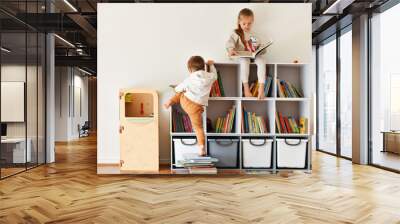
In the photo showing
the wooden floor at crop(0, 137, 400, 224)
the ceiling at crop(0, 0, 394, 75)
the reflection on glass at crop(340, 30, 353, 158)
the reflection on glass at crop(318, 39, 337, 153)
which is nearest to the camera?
the wooden floor at crop(0, 137, 400, 224)

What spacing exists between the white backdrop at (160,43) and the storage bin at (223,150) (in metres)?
0.72

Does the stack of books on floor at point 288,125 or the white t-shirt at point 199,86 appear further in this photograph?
the stack of books on floor at point 288,125

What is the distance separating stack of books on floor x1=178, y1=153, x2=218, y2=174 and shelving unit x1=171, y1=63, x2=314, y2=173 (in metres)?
0.15

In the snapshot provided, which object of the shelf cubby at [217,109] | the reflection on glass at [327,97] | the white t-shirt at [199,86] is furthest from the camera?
the reflection on glass at [327,97]

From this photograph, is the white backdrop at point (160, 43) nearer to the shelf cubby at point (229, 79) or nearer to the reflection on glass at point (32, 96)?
the shelf cubby at point (229, 79)

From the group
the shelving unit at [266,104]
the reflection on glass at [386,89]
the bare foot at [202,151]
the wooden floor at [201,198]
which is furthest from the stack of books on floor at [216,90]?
the reflection on glass at [386,89]

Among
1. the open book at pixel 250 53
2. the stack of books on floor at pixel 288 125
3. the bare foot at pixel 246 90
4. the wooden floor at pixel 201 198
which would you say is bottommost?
the wooden floor at pixel 201 198

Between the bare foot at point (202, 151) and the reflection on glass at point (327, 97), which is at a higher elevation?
the reflection on glass at point (327, 97)

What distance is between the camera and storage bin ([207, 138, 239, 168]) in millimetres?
4613

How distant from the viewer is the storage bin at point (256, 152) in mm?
4633

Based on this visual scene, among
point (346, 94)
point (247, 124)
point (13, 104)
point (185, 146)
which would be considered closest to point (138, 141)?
point (185, 146)

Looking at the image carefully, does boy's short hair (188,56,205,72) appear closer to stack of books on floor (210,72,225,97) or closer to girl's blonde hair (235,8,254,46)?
stack of books on floor (210,72,225,97)

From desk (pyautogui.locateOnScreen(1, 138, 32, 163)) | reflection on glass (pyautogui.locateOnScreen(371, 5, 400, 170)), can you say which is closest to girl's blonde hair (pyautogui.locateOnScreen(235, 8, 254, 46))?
reflection on glass (pyautogui.locateOnScreen(371, 5, 400, 170))

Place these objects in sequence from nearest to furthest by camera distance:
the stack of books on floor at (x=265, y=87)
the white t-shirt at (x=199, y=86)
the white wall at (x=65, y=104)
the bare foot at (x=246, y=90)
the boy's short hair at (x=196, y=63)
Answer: the white t-shirt at (x=199, y=86)
the boy's short hair at (x=196, y=63)
the bare foot at (x=246, y=90)
the stack of books on floor at (x=265, y=87)
the white wall at (x=65, y=104)
